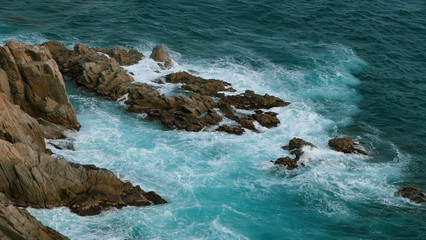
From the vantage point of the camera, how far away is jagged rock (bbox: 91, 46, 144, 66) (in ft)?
200

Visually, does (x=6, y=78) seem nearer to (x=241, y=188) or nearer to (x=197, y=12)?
(x=241, y=188)

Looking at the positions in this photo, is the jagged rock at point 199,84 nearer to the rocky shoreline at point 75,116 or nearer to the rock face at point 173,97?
the rock face at point 173,97

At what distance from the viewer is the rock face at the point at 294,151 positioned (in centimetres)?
4625

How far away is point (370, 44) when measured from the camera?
3017 inches

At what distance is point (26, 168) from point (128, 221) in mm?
8621

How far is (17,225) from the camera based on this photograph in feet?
91.7

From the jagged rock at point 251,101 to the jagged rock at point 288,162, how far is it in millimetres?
10356

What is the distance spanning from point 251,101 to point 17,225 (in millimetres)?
33607

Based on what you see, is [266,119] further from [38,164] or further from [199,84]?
[38,164]

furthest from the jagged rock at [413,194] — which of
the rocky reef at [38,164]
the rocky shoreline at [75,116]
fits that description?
the rocky reef at [38,164]

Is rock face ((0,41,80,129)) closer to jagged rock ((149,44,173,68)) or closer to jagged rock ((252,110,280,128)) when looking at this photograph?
jagged rock ((149,44,173,68))

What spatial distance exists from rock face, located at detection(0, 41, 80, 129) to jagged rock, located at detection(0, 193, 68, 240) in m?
18.2

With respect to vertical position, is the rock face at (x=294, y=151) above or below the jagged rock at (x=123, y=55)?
below

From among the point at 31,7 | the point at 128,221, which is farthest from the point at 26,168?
the point at 31,7
